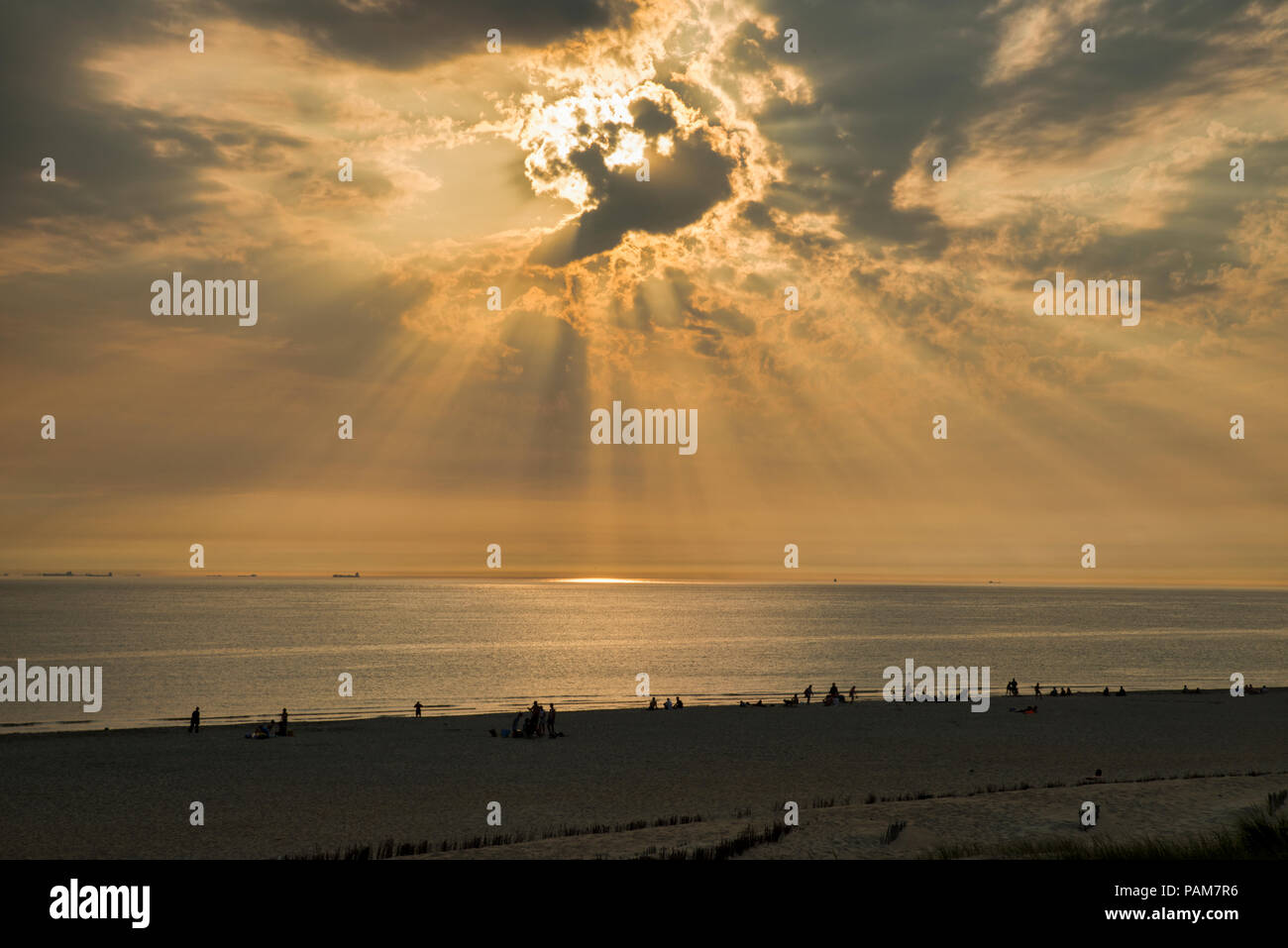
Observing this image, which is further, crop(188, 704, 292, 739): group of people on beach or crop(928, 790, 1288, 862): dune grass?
crop(188, 704, 292, 739): group of people on beach

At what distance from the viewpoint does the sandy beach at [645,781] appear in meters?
22.3

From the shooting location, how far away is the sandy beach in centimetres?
2228

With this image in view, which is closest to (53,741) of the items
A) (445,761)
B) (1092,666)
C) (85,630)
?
(445,761)

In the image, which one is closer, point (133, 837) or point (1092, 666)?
point (133, 837)

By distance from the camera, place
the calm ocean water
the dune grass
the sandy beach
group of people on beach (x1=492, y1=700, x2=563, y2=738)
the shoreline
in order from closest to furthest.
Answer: the dune grass, the sandy beach, group of people on beach (x1=492, y1=700, x2=563, y2=738), the shoreline, the calm ocean water

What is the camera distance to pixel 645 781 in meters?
33.2

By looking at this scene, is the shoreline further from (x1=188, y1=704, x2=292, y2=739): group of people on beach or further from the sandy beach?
the sandy beach

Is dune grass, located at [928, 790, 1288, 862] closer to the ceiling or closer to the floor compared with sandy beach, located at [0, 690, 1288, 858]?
closer to the ceiling

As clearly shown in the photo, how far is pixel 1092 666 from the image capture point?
345 ft

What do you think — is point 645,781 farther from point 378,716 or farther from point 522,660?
point 522,660

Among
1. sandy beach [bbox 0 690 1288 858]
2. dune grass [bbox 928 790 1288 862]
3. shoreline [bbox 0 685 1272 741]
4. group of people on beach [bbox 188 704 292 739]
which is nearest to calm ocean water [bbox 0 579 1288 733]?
shoreline [bbox 0 685 1272 741]
